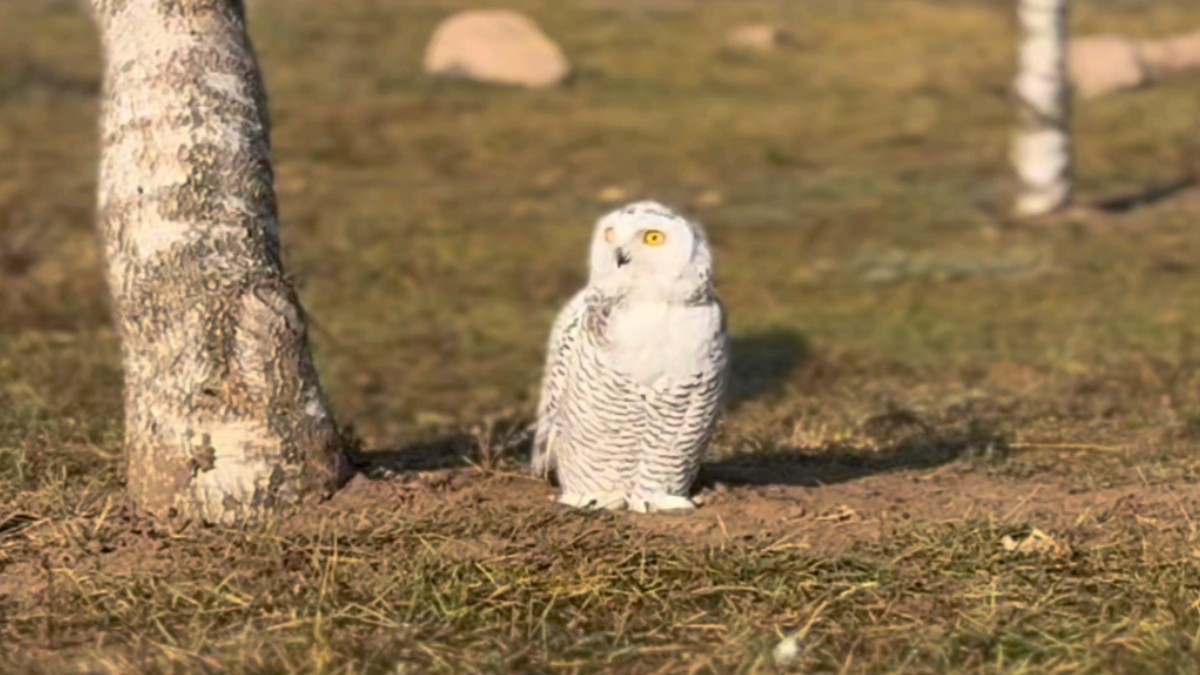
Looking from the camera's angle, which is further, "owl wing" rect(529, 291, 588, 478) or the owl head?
"owl wing" rect(529, 291, 588, 478)

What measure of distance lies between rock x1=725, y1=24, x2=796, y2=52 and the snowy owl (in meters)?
17.0

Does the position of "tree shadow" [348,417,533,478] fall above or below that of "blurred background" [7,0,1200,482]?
above

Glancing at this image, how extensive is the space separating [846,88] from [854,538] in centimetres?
1529

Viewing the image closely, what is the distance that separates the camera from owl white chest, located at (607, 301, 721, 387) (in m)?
5.45

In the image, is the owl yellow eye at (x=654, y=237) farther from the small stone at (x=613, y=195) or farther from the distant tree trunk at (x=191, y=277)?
the small stone at (x=613, y=195)

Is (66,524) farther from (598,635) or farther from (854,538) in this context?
(854,538)

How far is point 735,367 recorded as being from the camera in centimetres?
1070

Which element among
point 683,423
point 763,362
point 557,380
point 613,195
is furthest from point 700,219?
point 683,423

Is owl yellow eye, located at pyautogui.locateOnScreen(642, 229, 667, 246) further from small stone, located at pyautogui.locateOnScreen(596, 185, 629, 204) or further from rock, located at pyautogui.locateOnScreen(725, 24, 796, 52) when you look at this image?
rock, located at pyautogui.locateOnScreen(725, 24, 796, 52)

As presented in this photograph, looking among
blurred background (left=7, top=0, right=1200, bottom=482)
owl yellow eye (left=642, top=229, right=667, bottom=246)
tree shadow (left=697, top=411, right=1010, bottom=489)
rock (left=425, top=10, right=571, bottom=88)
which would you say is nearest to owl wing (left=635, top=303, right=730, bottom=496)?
owl yellow eye (left=642, top=229, right=667, bottom=246)

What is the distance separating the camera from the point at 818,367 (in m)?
10.5

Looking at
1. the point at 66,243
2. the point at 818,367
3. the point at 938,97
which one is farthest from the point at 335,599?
the point at 938,97

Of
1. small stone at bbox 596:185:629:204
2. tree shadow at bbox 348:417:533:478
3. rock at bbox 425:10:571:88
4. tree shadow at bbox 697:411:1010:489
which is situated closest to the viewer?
tree shadow at bbox 348:417:533:478

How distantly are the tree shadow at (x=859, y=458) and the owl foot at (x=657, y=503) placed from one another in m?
0.32
